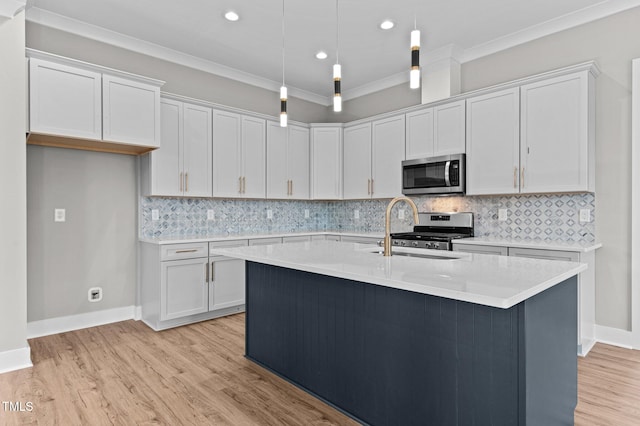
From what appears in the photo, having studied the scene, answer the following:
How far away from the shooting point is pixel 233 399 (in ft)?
7.46

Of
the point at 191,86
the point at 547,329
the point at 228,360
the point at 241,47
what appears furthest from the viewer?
the point at 191,86

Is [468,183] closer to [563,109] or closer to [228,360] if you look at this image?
[563,109]

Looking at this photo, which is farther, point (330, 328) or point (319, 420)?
point (330, 328)

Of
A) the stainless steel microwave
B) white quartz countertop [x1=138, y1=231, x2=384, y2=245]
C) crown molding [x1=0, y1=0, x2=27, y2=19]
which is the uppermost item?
crown molding [x1=0, y1=0, x2=27, y2=19]

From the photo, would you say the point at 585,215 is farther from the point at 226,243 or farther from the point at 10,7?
the point at 10,7

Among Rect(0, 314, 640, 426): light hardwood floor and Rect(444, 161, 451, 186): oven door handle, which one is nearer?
Rect(0, 314, 640, 426): light hardwood floor

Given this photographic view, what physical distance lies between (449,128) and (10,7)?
393 cm

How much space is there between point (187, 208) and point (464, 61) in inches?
142

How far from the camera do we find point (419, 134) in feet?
14.2

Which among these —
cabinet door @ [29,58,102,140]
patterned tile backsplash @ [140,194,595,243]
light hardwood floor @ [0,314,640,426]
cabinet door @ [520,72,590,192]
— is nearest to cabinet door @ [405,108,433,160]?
patterned tile backsplash @ [140,194,595,243]

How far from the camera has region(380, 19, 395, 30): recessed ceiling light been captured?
3520mm

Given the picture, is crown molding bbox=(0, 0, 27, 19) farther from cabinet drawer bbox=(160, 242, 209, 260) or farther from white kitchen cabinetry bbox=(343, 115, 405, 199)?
white kitchen cabinetry bbox=(343, 115, 405, 199)

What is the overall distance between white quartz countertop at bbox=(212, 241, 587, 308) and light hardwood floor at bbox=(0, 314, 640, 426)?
0.87 meters

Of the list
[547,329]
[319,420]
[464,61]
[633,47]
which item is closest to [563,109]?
[633,47]
